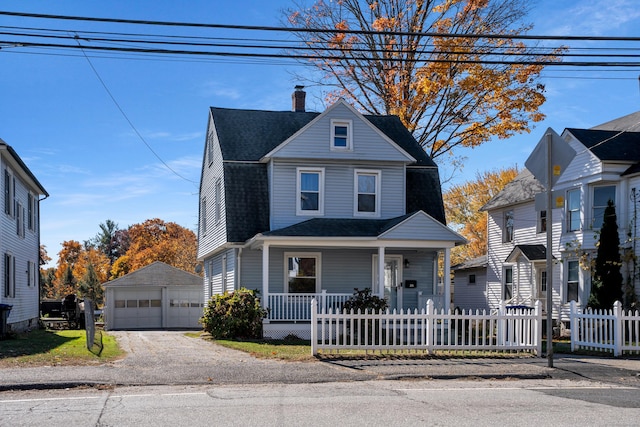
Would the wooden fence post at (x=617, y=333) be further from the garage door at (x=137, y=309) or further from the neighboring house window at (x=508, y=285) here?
the garage door at (x=137, y=309)

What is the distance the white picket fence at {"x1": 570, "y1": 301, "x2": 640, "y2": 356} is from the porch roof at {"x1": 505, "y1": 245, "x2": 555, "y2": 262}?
10703 mm

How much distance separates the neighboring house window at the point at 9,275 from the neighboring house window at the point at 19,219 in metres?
1.81

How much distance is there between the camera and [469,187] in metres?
53.4

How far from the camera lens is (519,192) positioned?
107ft

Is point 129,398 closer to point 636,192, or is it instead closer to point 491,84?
point 636,192

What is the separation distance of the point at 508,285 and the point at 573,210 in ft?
22.3

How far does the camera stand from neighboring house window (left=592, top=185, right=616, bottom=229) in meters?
25.9

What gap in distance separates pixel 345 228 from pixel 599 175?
9554 mm

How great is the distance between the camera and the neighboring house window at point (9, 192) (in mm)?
23625

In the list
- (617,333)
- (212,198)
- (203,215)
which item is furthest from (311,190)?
(617,333)

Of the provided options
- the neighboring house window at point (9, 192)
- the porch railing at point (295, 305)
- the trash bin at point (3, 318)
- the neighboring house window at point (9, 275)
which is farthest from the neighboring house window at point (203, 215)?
the trash bin at point (3, 318)

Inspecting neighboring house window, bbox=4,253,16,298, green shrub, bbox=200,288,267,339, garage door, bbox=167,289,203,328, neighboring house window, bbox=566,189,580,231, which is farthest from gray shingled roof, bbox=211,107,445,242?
garage door, bbox=167,289,203,328

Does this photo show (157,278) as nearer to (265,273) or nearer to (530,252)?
(265,273)

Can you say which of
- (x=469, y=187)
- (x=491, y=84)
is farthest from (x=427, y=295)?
(x=469, y=187)
